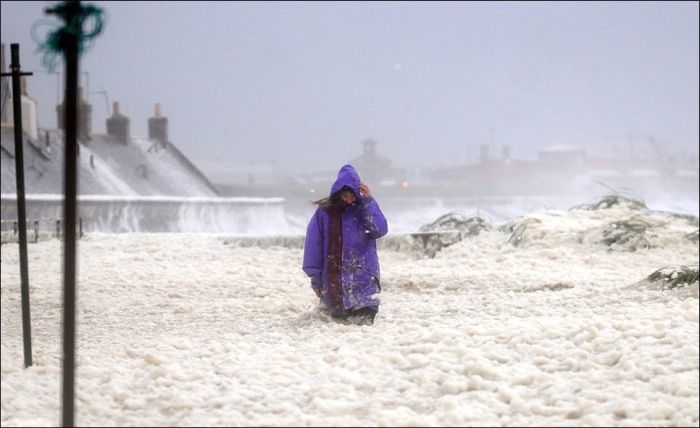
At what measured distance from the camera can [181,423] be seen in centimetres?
385

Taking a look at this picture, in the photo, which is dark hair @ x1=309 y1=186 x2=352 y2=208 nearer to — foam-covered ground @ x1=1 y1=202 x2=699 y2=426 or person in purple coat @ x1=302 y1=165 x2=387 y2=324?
person in purple coat @ x1=302 y1=165 x2=387 y2=324

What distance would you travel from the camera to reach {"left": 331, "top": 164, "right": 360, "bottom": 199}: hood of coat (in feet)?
21.0

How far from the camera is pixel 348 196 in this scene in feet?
21.1

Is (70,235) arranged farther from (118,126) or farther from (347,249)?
(118,126)

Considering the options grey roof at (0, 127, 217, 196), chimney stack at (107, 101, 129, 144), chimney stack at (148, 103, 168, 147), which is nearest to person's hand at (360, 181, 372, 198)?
grey roof at (0, 127, 217, 196)

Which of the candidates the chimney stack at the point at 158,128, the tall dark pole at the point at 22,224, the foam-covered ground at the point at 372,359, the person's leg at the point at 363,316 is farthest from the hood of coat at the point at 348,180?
the chimney stack at the point at 158,128

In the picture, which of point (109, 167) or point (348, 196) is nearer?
point (348, 196)

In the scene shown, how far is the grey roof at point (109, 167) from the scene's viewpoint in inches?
961

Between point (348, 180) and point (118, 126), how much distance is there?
24.8 meters

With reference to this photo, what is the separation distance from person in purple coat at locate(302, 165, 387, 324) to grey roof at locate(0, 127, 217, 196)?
18162 millimetres

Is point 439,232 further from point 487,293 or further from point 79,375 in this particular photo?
point 79,375

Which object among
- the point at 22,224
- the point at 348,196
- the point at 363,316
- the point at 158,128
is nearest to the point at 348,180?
the point at 348,196

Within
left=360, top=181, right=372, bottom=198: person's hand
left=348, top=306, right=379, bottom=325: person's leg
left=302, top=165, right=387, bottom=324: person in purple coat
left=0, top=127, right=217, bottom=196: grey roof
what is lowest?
left=0, top=127, right=217, bottom=196: grey roof

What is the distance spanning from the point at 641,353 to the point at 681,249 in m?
8.69
